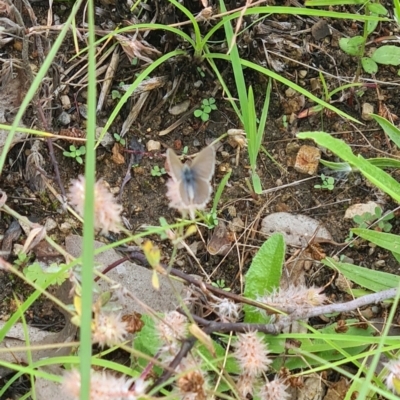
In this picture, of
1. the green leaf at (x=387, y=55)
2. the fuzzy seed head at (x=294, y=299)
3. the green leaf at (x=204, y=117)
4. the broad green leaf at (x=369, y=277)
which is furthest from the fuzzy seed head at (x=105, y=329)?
the green leaf at (x=387, y=55)

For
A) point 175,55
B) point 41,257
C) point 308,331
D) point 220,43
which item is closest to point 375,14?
point 220,43

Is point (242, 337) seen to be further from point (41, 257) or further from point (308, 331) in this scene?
point (41, 257)

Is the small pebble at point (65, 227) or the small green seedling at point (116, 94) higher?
the small green seedling at point (116, 94)

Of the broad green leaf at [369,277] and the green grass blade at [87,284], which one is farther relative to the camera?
the broad green leaf at [369,277]

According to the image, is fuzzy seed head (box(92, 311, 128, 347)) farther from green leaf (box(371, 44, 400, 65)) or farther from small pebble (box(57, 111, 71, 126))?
green leaf (box(371, 44, 400, 65))

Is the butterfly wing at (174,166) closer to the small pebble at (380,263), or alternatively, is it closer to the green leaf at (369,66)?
the small pebble at (380,263)

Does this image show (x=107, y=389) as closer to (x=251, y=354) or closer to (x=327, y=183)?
(x=251, y=354)

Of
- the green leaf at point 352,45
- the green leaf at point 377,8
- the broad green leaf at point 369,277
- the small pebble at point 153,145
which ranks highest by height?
the green leaf at point 377,8
